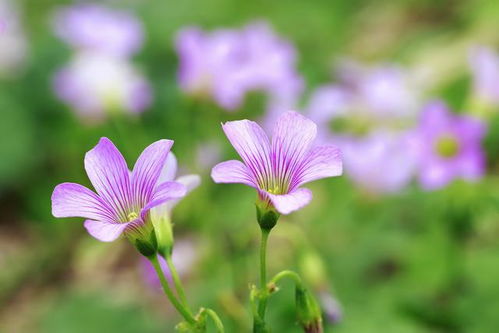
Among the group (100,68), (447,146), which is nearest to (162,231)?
(447,146)

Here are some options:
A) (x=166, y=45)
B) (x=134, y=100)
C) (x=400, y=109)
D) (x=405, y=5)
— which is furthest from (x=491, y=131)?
(x=405, y=5)

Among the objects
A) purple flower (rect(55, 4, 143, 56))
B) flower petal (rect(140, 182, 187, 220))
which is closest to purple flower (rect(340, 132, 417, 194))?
purple flower (rect(55, 4, 143, 56))

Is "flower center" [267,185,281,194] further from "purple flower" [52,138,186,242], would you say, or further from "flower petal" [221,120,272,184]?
"purple flower" [52,138,186,242]

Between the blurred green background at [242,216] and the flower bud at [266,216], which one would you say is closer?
the flower bud at [266,216]

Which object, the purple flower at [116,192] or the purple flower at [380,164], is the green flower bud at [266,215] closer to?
the purple flower at [116,192]

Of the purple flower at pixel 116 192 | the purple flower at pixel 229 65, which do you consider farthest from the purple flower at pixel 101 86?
the purple flower at pixel 116 192

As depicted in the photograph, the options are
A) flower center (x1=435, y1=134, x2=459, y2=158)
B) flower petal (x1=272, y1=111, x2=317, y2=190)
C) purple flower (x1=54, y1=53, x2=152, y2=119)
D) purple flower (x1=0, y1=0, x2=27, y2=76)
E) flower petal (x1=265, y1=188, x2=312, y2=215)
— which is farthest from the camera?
purple flower (x1=0, y1=0, x2=27, y2=76)

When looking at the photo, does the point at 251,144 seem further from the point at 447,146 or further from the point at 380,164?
the point at 380,164
